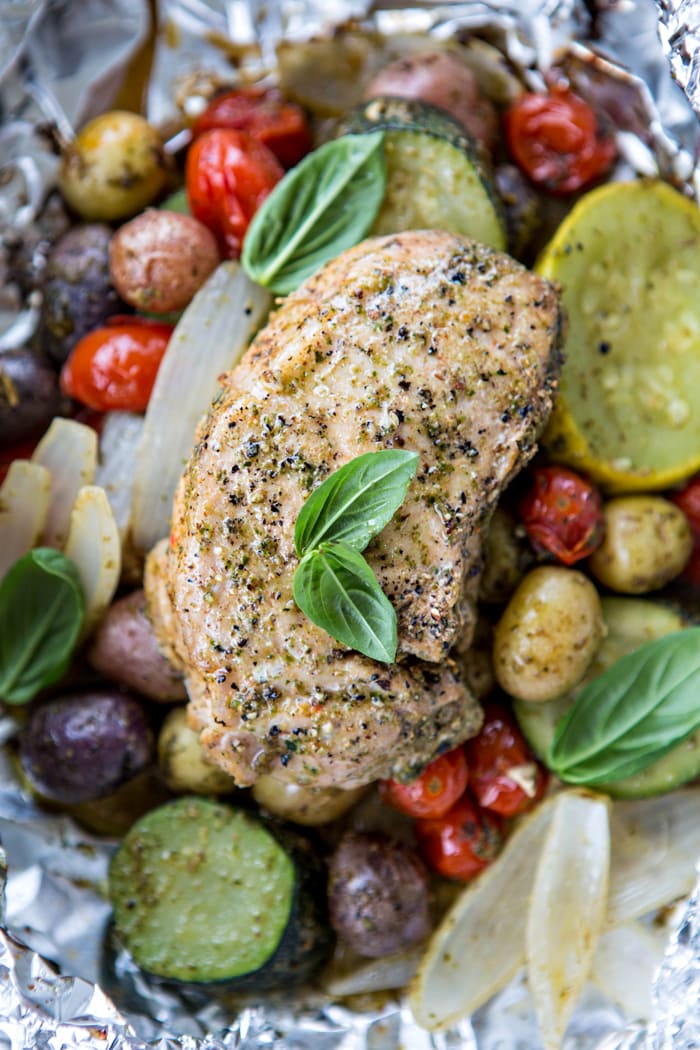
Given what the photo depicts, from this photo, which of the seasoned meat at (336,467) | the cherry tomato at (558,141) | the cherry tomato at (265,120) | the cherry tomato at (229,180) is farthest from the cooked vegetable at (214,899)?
the cherry tomato at (558,141)

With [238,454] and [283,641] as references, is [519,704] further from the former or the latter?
[238,454]

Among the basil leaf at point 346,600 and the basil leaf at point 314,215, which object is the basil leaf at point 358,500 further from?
the basil leaf at point 314,215

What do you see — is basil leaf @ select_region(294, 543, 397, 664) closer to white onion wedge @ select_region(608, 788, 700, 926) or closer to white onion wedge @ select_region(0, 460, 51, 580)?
white onion wedge @ select_region(0, 460, 51, 580)

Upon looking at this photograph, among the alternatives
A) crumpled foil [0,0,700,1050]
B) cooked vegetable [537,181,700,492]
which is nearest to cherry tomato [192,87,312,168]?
crumpled foil [0,0,700,1050]

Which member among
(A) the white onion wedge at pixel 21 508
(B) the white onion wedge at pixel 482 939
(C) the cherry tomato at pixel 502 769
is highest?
(A) the white onion wedge at pixel 21 508

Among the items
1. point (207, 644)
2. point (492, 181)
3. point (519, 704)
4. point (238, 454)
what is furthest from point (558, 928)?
point (492, 181)

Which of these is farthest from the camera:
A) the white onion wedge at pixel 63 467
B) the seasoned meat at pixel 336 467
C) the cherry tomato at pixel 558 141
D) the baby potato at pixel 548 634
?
the cherry tomato at pixel 558 141
